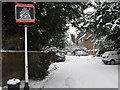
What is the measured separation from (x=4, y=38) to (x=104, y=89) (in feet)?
21.4

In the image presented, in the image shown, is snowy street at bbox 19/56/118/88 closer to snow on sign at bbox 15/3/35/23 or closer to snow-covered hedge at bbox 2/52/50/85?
snow-covered hedge at bbox 2/52/50/85

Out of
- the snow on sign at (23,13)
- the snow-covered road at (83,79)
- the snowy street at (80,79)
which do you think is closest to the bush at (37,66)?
the snowy street at (80,79)

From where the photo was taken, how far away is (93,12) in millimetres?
23500

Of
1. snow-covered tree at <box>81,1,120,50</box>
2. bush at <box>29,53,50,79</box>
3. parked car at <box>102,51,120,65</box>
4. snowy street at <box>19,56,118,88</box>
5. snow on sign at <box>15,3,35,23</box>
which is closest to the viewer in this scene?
snow on sign at <box>15,3,35,23</box>

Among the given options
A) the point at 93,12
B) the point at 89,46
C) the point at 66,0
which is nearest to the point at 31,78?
the point at 66,0

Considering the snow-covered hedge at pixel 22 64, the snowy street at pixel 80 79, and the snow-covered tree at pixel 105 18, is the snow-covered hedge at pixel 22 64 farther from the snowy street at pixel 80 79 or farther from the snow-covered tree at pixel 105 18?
the snow-covered tree at pixel 105 18

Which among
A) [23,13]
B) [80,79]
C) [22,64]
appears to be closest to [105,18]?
[80,79]

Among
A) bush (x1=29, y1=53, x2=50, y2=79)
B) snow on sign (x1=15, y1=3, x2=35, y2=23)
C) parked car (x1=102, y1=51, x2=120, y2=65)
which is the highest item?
snow on sign (x1=15, y1=3, x2=35, y2=23)

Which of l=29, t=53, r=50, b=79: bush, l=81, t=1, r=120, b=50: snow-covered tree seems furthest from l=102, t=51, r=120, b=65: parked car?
l=29, t=53, r=50, b=79: bush

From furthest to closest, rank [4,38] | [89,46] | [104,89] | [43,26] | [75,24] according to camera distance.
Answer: [89,46] < [75,24] < [43,26] < [4,38] < [104,89]

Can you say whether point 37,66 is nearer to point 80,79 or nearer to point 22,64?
point 22,64

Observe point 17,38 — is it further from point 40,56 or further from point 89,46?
point 89,46

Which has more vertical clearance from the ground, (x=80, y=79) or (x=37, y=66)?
(x=37, y=66)

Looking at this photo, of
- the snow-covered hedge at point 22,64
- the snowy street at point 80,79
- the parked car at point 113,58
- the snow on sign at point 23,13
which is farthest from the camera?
the parked car at point 113,58
